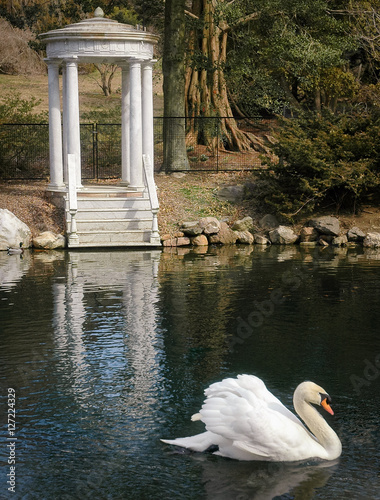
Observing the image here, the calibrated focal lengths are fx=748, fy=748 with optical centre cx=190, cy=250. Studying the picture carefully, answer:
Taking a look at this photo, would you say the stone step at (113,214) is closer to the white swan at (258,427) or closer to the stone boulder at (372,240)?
the stone boulder at (372,240)

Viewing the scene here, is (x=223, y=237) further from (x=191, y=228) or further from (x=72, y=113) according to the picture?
(x=72, y=113)

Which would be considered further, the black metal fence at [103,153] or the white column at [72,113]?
the black metal fence at [103,153]

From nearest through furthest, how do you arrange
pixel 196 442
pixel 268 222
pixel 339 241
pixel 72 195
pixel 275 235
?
pixel 196 442 → pixel 72 195 → pixel 339 241 → pixel 275 235 → pixel 268 222

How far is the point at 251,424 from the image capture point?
6980 mm

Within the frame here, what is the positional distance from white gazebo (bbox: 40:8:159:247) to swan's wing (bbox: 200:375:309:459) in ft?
46.6

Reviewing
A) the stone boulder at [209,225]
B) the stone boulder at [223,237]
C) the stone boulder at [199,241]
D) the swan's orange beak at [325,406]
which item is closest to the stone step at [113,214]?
the stone boulder at [199,241]

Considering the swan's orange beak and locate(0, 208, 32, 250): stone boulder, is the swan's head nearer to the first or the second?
the swan's orange beak

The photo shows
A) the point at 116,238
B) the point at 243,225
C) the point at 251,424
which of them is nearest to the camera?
the point at 251,424

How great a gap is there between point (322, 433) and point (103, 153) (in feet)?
90.2

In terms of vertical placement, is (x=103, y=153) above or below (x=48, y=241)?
above

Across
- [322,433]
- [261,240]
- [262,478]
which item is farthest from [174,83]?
[262,478]

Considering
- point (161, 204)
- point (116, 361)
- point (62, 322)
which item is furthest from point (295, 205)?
point (116, 361)

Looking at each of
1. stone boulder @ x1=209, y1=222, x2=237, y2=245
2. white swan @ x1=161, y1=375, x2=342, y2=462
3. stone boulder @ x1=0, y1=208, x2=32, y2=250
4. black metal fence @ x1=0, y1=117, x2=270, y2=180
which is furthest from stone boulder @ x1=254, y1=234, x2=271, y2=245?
white swan @ x1=161, y1=375, x2=342, y2=462

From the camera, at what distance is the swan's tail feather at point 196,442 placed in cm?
744
